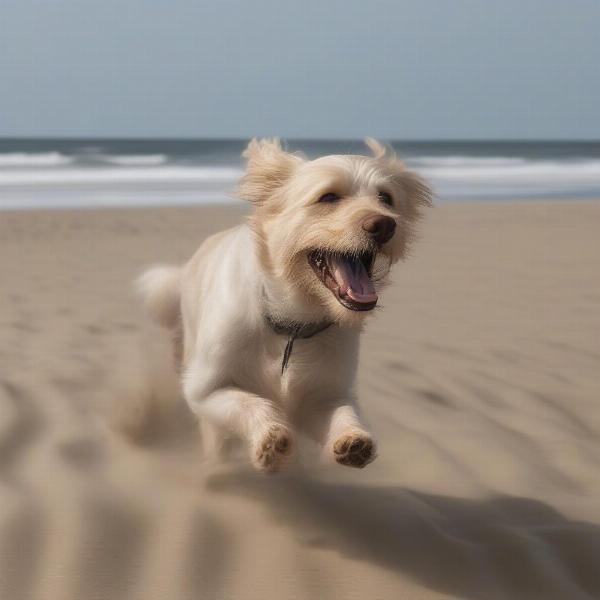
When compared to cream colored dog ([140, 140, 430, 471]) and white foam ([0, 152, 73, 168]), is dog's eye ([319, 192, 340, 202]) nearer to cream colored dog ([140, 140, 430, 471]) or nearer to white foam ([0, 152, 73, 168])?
cream colored dog ([140, 140, 430, 471])

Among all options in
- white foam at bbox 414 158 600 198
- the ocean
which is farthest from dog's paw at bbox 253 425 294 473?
white foam at bbox 414 158 600 198

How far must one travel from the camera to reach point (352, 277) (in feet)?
11.1

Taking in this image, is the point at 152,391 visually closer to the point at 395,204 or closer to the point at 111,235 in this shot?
the point at 395,204

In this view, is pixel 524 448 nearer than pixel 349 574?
No

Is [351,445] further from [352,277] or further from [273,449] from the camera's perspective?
[352,277]

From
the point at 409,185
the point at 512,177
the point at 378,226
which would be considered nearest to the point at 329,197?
the point at 378,226

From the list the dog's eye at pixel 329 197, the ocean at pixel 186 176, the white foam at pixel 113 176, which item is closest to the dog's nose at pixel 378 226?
the dog's eye at pixel 329 197

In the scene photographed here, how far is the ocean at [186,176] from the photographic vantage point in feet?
59.8

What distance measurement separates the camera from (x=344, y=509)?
3.60 m

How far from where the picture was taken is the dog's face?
3275 mm

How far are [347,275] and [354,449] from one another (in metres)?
0.59

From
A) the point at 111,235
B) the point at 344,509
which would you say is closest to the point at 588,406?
the point at 344,509

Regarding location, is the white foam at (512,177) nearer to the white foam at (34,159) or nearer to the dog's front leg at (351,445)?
the white foam at (34,159)

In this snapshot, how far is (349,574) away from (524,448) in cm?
148
